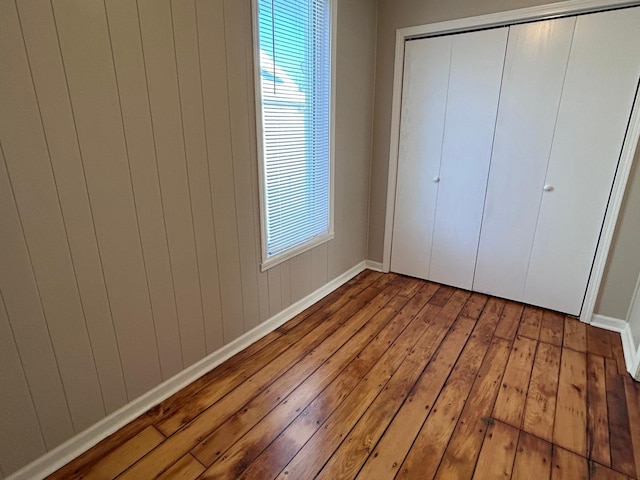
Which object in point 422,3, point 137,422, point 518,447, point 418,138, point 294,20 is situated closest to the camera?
point 518,447

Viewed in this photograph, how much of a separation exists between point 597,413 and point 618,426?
9cm

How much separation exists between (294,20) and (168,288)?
5.57 ft

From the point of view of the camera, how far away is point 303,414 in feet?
5.49

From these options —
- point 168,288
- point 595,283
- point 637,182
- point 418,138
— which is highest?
point 418,138

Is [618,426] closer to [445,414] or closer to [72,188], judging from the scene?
[445,414]

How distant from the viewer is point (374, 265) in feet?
11.3

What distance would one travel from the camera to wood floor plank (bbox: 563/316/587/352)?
87.4 inches

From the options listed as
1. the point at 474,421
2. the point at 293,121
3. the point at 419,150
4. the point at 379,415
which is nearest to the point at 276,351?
the point at 379,415

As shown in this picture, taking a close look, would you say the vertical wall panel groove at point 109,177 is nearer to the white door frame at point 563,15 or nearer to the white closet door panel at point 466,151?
the white door frame at point 563,15

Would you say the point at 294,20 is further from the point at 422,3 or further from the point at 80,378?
the point at 80,378

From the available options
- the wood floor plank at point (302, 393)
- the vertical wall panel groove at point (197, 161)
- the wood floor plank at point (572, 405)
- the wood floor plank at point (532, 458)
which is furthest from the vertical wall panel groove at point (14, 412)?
the wood floor plank at point (572, 405)

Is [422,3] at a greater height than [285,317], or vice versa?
[422,3]

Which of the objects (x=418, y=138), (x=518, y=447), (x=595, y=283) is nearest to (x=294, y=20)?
(x=418, y=138)

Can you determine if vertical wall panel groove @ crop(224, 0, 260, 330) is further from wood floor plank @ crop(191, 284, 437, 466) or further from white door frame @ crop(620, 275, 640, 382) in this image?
white door frame @ crop(620, 275, 640, 382)
